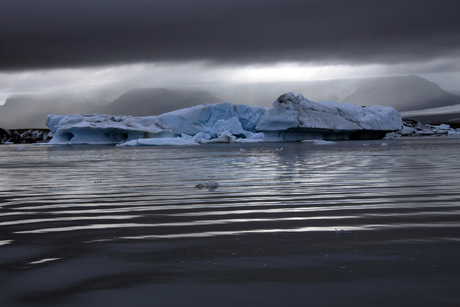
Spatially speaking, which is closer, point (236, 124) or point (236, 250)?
point (236, 250)

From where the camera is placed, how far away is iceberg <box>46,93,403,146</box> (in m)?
42.1

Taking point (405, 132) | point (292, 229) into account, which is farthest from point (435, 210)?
point (405, 132)

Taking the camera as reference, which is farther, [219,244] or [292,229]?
[292,229]

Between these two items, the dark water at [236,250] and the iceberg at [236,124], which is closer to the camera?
the dark water at [236,250]

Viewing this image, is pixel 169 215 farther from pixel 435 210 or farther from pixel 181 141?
pixel 181 141

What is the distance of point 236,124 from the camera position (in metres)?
49.3

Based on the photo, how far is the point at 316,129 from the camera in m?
43.2

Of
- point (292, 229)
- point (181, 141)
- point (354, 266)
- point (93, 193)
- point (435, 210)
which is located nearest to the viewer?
point (354, 266)

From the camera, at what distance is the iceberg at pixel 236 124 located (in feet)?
138

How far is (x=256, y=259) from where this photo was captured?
3.04m

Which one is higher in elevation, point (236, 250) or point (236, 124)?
point (236, 250)

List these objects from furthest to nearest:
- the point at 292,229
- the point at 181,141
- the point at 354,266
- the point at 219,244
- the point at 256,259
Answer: the point at 181,141
the point at 292,229
the point at 219,244
the point at 256,259
the point at 354,266

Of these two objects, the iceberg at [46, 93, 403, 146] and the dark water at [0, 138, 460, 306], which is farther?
the iceberg at [46, 93, 403, 146]

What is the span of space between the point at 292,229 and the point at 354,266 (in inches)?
43.7
